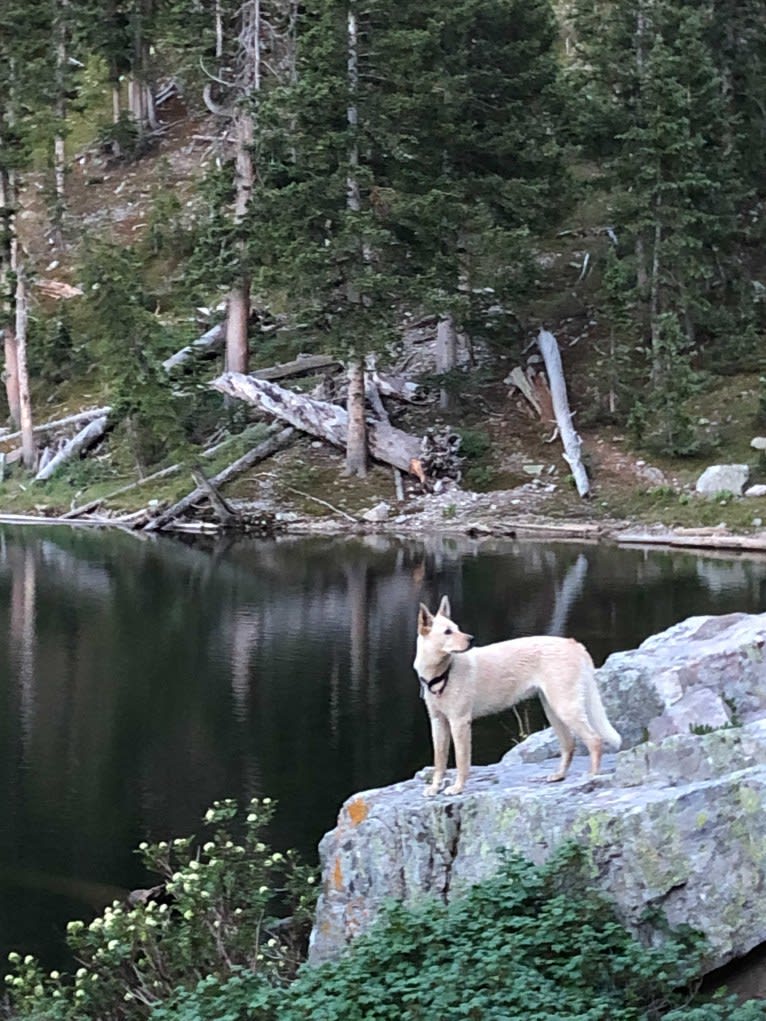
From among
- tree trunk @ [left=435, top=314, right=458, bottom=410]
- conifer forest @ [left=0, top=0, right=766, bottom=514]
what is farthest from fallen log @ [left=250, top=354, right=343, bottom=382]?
tree trunk @ [left=435, top=314, right=458, bottom=410]

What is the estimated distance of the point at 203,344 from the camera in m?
43.0

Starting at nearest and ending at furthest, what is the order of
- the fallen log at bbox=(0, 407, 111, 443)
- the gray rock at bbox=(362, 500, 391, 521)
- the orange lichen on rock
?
the orange lichen on rock, the gray rock at bbox=(362, 500, 391, 521), the fallen log at bbox=(0, 407, 111, 443)

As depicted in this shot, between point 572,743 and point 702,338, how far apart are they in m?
34.8

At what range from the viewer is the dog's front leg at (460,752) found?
8.50 m

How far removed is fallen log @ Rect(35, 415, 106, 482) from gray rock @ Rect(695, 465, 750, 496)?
18.7 metres

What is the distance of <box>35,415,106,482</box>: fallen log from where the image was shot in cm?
3953

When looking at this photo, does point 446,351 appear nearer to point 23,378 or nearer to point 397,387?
point 397,387

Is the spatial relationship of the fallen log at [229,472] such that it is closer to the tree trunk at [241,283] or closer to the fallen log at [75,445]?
the tree trunk at [241,283]

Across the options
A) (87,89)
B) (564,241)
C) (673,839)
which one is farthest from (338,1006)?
(87,89)

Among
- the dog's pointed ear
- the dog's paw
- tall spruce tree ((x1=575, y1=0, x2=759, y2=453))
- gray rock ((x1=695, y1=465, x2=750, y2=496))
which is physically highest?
tall spruce tree ((x1=575, y1=0, x2=759, y2=453))

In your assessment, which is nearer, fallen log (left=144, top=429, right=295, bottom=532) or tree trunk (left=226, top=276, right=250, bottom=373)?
fallen log (left=144, top=429, right=295, bottom=532)

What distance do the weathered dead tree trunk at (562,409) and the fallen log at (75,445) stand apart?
13.9 metres

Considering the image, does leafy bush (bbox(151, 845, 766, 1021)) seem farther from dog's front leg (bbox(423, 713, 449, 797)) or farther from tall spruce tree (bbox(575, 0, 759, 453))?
tall spruce tree (bbox(575, 0, 759, 453))

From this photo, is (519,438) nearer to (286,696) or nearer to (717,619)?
(286,696)
